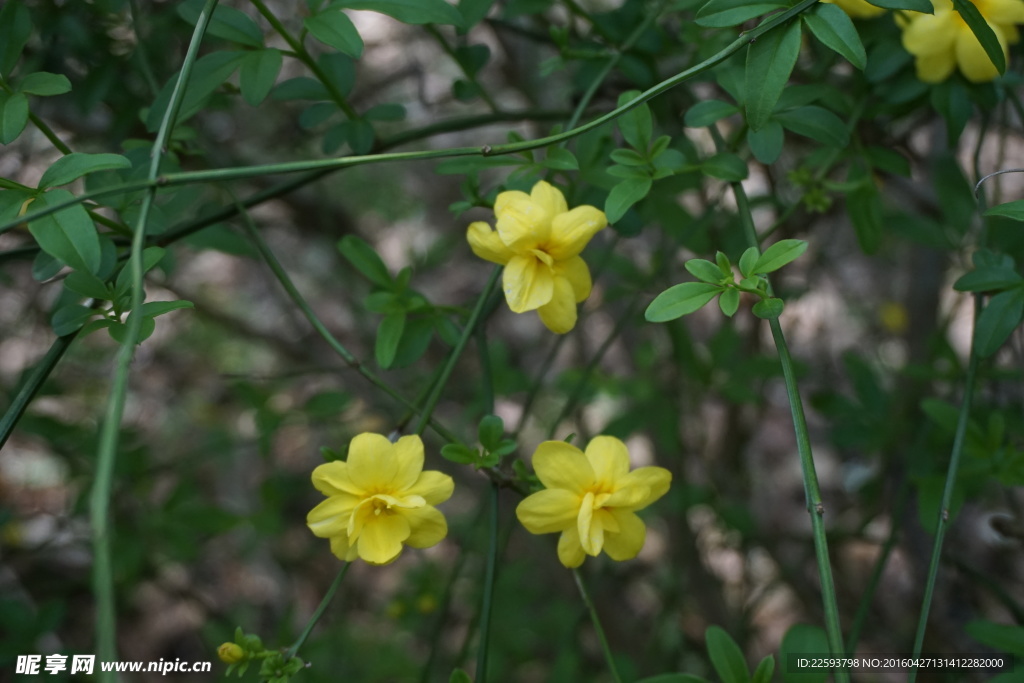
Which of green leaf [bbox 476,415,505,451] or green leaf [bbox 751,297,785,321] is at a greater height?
green leaf [bbox 751,297,785,321]

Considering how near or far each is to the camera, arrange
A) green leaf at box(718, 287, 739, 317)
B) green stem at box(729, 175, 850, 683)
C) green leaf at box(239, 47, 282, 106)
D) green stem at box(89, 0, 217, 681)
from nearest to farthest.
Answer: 1. green stem at box(89, 0, 217, 681)
2. green stem at box(729, 175, 850, 683)
3. green leaf at box(718, 287, 739, 317)
4. green leaf at box(239, 47, 282, 106)

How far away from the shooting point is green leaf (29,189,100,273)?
78 centimetres

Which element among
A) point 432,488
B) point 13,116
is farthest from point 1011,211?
point 13,116

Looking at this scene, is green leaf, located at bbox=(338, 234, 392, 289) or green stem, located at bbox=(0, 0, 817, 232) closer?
green stem, located at bbox=(0, 0, 817, 232)

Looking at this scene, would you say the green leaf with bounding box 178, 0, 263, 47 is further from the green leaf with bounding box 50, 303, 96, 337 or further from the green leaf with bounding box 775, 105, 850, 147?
the green leaf with bounding box 775, 105, 850, 147

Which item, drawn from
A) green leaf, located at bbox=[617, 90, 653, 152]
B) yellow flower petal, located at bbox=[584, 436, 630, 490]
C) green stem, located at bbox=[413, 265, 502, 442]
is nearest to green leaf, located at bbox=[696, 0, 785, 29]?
green leaf, located at bbox=[617, 90, 653, 152]

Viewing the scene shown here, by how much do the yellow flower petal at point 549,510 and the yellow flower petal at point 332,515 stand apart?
7.3 inches

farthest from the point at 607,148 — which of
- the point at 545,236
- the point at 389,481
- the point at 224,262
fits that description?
the point at 224,262

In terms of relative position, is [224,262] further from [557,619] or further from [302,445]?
[557,619]

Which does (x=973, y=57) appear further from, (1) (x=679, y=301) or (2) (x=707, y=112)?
(1) (x=679, y=301)

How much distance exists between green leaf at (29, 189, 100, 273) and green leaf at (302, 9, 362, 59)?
341 millimetres

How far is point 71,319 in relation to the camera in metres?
0.86

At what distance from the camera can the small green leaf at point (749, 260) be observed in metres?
0.79

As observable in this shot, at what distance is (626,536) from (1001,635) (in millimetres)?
521
